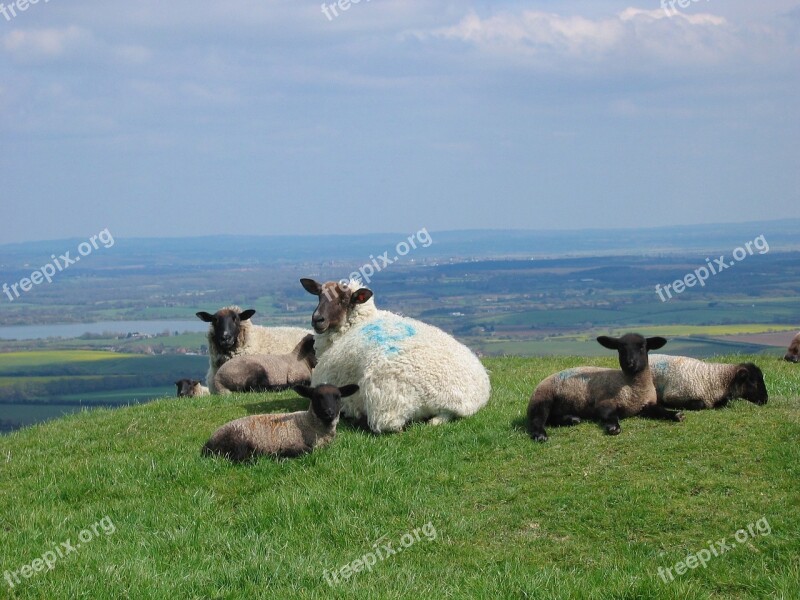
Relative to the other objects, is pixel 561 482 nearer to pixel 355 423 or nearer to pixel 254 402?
pixel 355 423

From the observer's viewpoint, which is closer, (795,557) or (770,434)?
(795,557)

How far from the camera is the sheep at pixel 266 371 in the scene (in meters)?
18.5

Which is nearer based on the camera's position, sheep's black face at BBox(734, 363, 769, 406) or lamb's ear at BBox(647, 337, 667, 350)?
lamb's ear at BBox(647, 337, 667, 350)

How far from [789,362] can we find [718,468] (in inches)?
375

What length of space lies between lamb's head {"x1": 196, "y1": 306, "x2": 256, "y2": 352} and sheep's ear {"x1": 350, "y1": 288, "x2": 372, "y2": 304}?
5644 millimetres

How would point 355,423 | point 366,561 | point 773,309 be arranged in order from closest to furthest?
point 366,561, point 355,423, point 773,309

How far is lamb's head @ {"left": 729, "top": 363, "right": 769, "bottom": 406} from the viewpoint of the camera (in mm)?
12383

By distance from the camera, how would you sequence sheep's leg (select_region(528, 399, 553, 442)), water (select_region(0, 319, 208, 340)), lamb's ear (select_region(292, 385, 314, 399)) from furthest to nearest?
water (select_region(0, 319, 208, 340))
lamb's ear (select_region(292, 385, 314, 399))
sheep's leg (select_region(528, 399, 553, 442))

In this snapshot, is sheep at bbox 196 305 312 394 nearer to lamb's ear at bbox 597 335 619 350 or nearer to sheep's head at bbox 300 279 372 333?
sheep's head at bbox 300 279 372 333

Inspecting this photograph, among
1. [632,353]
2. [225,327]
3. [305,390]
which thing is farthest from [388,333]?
[225,327]

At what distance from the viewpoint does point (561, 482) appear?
31.7ft

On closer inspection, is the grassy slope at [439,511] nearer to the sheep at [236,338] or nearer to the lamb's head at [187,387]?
the sheep at [236,338]

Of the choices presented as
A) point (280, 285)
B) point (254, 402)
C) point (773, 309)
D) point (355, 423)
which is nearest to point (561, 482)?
point (355, 423)

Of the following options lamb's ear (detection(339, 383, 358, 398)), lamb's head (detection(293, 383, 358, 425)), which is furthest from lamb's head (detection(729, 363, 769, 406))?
lamb's head (detection(293, 383, 358, 425))
